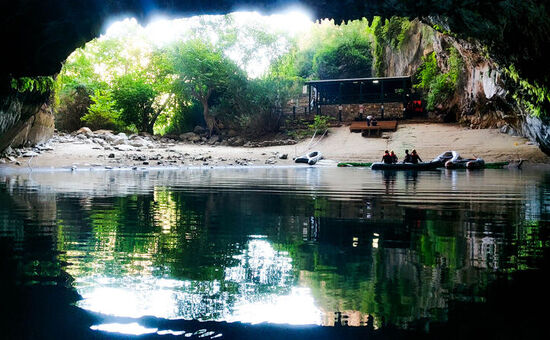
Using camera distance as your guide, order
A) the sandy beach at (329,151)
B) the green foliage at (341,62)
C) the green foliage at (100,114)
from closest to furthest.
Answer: the sandy beach at (329,151) < the green foliage at (100,114) < the green foliage at (341,62)

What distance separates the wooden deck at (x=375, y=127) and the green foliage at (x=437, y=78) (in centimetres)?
398

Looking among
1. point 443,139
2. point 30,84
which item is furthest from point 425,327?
point 443,139

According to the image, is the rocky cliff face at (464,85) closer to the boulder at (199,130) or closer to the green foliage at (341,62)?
the green foliage at (341,62)

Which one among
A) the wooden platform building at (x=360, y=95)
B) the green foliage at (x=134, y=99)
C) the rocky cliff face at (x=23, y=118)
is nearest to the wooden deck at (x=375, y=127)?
the wooden platform building at (x=360, y=95)

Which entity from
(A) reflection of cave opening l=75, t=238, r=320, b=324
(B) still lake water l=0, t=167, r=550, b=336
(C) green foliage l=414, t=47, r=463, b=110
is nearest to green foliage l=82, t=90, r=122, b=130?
(C) green foliage l=414, t=47, r=463, b=110

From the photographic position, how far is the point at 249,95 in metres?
39.2

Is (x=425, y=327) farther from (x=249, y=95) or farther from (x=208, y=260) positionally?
(x=249, y=95)

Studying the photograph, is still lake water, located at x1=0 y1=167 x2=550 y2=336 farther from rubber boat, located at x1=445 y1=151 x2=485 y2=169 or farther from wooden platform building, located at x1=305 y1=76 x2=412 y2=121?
wooden platform building, located at x1=305 y1=76 x2=412 y2=121

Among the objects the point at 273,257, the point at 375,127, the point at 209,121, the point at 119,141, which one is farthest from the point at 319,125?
the point at 273,257

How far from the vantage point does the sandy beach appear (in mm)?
20131

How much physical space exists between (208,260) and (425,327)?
1.65 m

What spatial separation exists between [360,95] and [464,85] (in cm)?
1012

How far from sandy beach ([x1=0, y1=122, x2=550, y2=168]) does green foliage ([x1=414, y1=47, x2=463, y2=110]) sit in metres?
2.59

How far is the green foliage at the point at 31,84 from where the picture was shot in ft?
34.5
